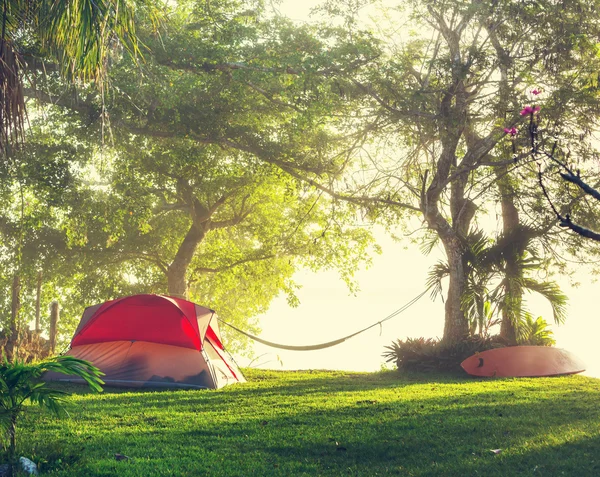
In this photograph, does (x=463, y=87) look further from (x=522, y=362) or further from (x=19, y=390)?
(x=19, y=390)

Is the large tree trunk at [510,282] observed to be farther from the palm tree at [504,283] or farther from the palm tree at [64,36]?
the palm tree at [64,36]

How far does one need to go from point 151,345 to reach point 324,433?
5.63 metres

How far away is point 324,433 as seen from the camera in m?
7.13

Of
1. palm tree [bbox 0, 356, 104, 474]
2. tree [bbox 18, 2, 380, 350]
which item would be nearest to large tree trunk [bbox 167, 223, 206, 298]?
tree [bbox 18, 2, 380, 350]

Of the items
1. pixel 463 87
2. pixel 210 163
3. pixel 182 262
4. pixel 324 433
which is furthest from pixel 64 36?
pixel 182 262

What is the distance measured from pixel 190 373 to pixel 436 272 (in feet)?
22.7

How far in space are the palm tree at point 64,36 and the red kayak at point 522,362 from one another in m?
9.37

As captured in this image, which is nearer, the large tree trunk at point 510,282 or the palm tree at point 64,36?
the palm tree at point 64,36

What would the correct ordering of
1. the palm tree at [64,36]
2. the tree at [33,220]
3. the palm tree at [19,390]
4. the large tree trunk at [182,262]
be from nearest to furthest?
the palm tree at [19,390] < the palm tree at [64,36] < the tree at [33,220] < the large tree trunk at [182,262]

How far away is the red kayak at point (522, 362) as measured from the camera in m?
13.3

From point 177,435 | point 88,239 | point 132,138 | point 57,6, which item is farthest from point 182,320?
point 88,239

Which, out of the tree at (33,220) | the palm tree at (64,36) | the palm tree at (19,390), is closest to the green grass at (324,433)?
Answer: the palm tree at (19,390)

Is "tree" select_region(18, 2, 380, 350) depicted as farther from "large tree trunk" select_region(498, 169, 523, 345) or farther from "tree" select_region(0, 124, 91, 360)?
"large tree trunk" select_region(498, 169, 523, 345)

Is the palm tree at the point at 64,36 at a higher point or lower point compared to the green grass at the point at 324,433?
higher
